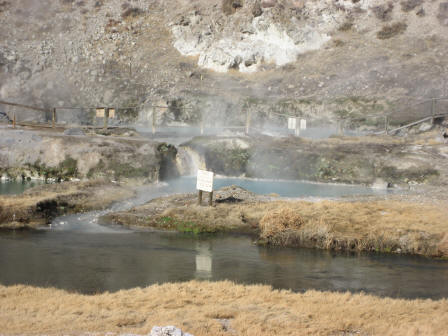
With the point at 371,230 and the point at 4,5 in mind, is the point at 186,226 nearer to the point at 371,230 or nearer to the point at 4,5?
the point at 371,230

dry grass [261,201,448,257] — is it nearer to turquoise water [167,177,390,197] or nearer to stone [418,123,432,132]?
turquoise water [167,177,390,197]

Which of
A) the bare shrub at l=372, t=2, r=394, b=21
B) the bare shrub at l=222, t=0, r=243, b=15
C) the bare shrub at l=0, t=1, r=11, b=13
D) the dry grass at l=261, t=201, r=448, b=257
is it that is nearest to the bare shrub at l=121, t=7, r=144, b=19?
the bare shrub at l=222, t=0, r=243, b=15

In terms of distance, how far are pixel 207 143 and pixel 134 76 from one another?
30.1m

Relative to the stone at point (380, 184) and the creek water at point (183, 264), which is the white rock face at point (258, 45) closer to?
the stone at point (380, 184)

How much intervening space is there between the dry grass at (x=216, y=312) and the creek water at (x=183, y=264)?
4.85 feet

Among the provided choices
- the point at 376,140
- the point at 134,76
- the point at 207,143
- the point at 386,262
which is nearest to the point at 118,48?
the point at 134,76

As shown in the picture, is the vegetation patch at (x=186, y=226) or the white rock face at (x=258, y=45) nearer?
the vegetation patch at (x=186, y=226)

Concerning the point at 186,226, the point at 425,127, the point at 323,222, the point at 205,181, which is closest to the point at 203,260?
the point at 186,226

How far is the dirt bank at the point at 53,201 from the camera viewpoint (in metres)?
22.8

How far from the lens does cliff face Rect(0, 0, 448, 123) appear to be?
59.3 m

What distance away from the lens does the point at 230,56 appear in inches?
2680

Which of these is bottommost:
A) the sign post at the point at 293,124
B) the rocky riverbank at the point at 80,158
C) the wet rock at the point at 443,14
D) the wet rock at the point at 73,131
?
the rocky riverbank at the point at 80,158

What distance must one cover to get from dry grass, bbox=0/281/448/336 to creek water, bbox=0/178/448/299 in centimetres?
148

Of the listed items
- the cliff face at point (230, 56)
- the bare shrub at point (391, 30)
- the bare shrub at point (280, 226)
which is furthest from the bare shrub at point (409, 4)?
the bare shrub at point (280, 226)
